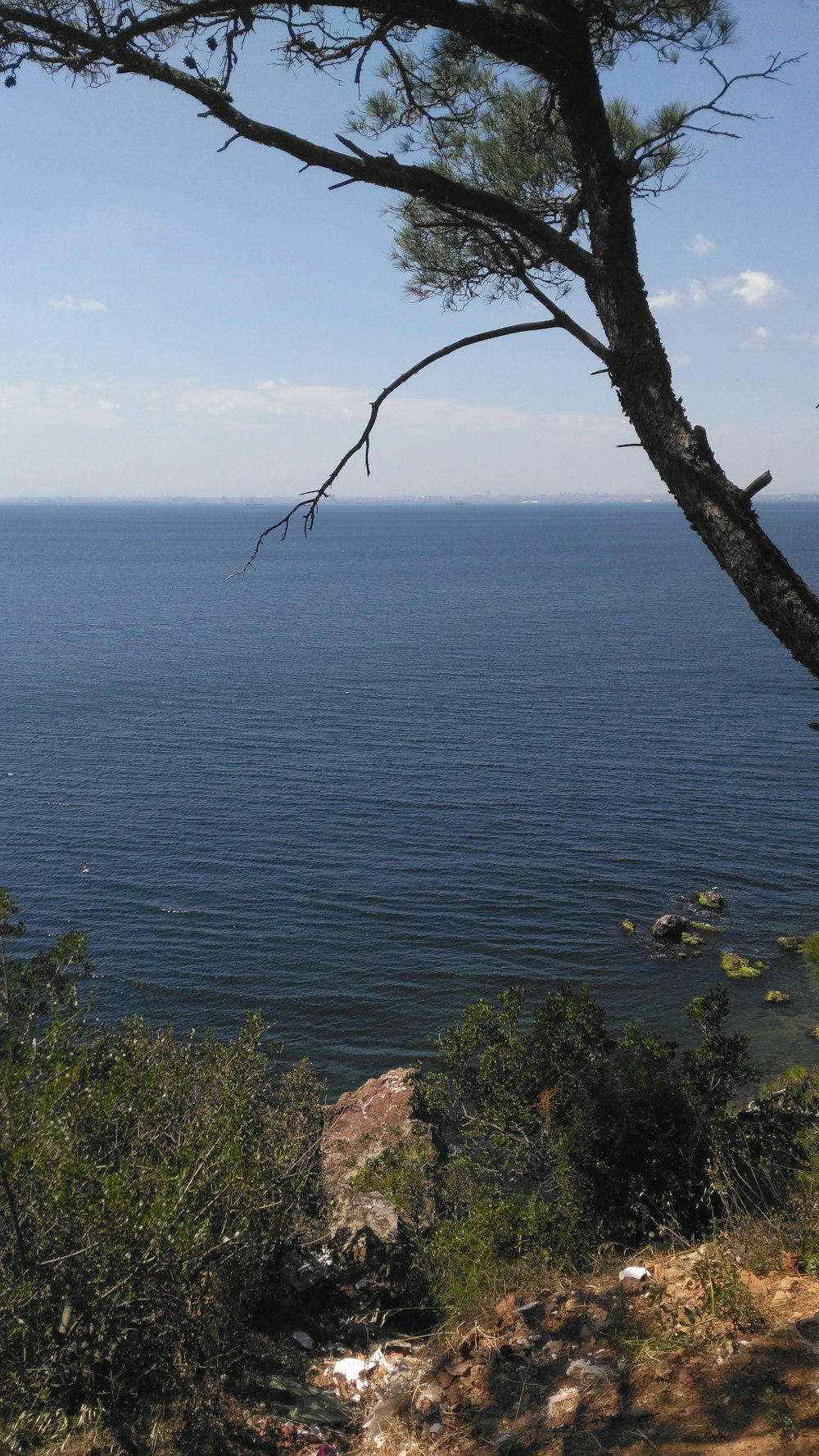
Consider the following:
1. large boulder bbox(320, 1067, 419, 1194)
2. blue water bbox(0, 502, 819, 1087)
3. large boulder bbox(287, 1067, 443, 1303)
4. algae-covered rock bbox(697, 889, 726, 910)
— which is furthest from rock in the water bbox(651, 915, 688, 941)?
large boulder bbox(287, 1067, 443, 1303)

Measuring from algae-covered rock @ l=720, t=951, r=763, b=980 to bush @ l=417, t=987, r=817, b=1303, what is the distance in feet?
66.8

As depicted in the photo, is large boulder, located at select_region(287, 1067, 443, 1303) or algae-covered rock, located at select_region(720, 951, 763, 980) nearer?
large boulder, located at select_region(287, 1067, 443, 1303)

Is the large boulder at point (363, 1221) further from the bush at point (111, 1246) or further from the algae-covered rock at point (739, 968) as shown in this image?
the algae-covered rock at point (739, 968)

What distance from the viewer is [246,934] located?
116 ft

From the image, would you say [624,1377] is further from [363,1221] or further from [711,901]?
[711,901]

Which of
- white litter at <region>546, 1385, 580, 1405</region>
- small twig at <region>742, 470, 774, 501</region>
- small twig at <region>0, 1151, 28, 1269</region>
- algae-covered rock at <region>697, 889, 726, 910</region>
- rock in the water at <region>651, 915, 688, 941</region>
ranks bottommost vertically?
rock in the water at <region>651, 915, 688, 941</region>

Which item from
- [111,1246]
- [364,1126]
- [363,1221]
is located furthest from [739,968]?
[111,1246]

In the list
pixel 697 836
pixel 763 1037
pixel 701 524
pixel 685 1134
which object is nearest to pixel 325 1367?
pixel 685 1134

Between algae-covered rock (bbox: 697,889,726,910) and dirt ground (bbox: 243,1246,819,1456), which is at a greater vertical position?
dirt ground (bbox: 243,1246,819,1456)

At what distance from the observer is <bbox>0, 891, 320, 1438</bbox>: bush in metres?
6.29

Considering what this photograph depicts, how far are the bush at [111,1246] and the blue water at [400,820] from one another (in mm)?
10903

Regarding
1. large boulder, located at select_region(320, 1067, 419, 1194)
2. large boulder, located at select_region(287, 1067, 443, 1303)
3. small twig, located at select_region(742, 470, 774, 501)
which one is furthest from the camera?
large boulder, located at select_region(320, 1067, 419, 1194)

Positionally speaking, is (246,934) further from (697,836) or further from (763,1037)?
(697,836)

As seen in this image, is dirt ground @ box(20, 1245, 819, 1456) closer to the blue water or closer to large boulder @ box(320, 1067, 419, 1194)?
large boulder @ box(320, 1067, 419, 1194)
